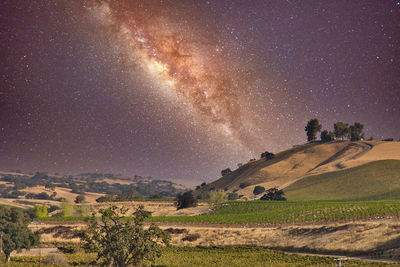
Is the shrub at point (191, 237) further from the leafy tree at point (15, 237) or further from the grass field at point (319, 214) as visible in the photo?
the leafy tree at point (15, 237)

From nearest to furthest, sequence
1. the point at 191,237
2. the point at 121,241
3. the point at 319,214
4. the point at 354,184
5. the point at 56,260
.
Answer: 1. the point at 121,241
2. the point at 56,260
3. the point at 191,237
4. the point at 319,214
5. the point at 354,184

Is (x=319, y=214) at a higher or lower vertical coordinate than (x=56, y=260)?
higher

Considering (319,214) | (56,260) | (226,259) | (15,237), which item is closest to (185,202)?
(319,214)

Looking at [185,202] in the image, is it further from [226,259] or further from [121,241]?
[121,241]

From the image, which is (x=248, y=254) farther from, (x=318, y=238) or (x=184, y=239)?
(x=184, y=239)

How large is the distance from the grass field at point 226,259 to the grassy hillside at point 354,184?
8564 cm

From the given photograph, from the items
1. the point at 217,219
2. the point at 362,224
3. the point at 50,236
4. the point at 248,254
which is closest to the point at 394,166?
the point at 217,219

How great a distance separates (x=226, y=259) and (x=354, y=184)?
110 meters

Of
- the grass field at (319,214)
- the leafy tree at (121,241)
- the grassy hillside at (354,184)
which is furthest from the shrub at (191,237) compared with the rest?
the grassy hillside at (354,184)

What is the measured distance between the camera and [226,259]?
227 ft

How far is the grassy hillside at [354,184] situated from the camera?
14762cm

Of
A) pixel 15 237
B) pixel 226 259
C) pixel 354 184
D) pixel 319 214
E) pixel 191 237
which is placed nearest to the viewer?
pixel 226 259

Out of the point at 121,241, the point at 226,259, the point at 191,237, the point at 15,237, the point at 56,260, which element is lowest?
the point at 226,259

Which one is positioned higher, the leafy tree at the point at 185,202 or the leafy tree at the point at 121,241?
the leafy tree at the point at 185,202
